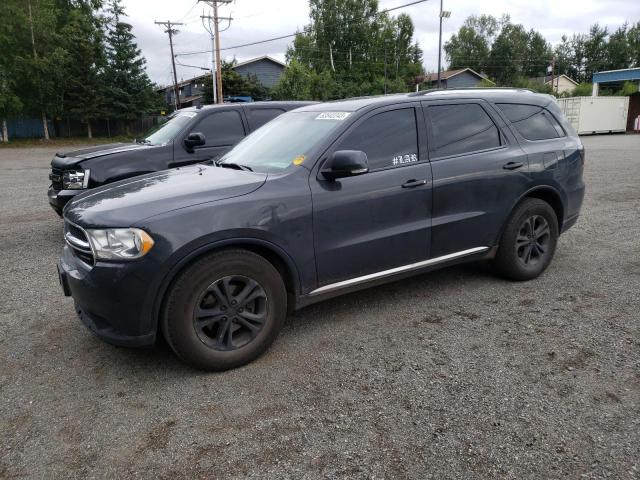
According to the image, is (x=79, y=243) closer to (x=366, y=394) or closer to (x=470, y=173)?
(x=366, y=394)

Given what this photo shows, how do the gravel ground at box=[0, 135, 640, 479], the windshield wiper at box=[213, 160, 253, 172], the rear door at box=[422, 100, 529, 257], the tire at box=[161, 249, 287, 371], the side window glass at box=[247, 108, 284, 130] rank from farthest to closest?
1. the side window glass at box=[247, 108, 284, 130]
2. the rear door at box=[422, 100, 529, 257]
3. the windshield wiper at box=[213, 160, 253, 172]
4. the tire at box=[161, 249, 287, 371]
5. the gravel ground at box=[0, 135, 640, 479]

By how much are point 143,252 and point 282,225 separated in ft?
2.97

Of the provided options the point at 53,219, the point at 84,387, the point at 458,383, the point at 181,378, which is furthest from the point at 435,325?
the point at 53,219

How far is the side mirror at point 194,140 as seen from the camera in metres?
6.78

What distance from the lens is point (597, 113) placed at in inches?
1289

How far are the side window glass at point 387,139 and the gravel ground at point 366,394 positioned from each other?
4.17 feet

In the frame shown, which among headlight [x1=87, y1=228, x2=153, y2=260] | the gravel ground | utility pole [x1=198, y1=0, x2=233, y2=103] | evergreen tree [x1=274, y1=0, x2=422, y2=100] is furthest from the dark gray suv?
evergreen tree [x1=274, y1=0, x2=422, y2=100]

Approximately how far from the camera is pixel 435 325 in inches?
155

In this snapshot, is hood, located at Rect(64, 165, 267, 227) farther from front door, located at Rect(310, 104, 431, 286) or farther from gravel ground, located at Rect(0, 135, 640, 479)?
gravel ground, located at Rect(0, 135, 640, 479)

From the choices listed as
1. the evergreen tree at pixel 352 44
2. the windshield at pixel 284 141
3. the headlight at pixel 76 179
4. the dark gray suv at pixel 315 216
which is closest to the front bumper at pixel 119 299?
the dark gray suv at pixel 315 216

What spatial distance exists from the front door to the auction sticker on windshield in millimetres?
136

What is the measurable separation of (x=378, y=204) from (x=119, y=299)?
192 centimetres

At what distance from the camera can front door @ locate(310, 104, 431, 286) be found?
142 inches

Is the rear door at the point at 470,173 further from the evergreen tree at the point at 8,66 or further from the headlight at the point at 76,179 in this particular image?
the evergreen tree at the point at 8,66
